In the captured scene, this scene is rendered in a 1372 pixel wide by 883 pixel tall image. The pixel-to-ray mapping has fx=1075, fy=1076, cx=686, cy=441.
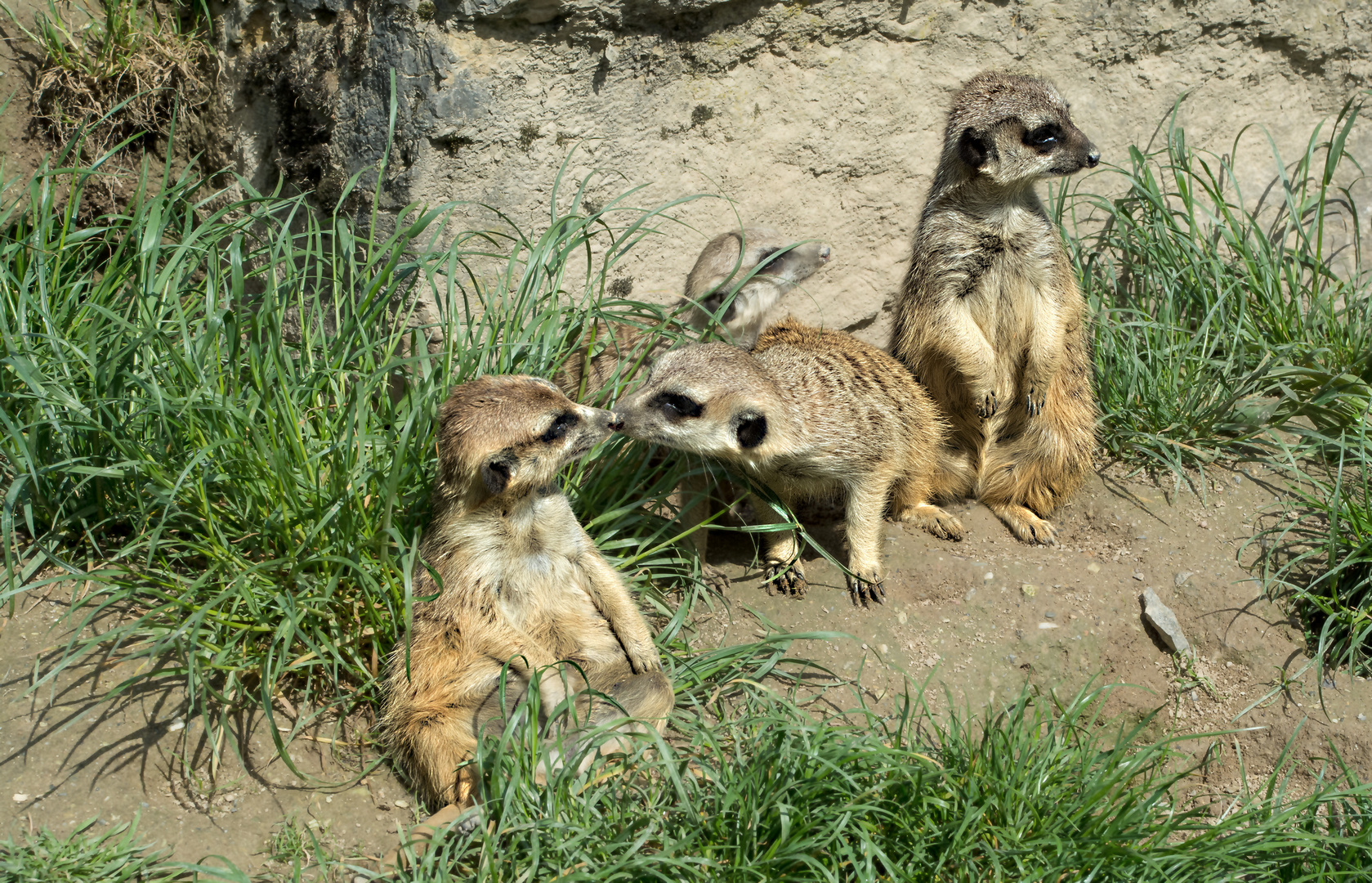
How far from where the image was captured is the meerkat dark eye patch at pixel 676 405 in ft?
10.7

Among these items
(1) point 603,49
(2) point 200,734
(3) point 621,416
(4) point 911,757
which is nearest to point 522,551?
(3) point 621,416

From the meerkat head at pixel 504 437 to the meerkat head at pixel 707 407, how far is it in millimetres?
260

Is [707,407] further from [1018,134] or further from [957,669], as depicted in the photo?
[1018,134]

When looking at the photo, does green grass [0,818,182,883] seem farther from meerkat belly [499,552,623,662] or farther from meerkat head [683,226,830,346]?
meerkat head [683,226,830,346]

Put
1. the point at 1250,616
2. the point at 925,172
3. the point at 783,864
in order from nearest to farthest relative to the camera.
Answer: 1. the point at 783,864
2. the point at 1250,616
3. the point at 925,172

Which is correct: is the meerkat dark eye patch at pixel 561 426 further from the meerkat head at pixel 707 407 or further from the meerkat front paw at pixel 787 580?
the meerkat front paw at pixel 787 580

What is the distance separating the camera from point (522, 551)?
10.1ft

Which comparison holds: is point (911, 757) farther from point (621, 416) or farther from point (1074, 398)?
point (1074, 398)

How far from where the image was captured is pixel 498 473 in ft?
9.39

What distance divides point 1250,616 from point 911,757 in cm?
161

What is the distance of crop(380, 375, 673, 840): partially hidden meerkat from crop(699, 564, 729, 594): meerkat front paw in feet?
1.72

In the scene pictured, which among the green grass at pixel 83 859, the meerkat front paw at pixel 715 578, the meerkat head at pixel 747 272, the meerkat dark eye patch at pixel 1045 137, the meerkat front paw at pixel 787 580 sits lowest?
the green grass at pixel 83 859

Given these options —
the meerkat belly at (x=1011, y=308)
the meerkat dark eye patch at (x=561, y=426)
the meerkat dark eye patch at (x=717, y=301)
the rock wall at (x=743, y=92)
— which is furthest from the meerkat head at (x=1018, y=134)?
the meerkat dark eye patch at (x=561, y=426)

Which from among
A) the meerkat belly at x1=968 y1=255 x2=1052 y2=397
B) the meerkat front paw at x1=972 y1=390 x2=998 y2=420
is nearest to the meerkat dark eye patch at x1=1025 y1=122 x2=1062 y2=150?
the meerkat belly at x1=968 y1=255 x2=1052 y2=397
